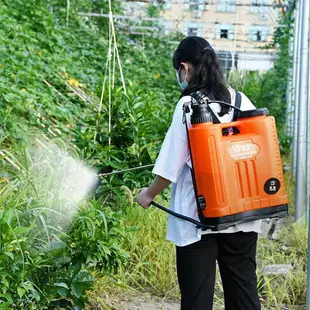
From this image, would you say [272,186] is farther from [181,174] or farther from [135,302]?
[135,302]

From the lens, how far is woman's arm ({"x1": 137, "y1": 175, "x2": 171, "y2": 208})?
3248 mm

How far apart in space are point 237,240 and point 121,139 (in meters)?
2.49

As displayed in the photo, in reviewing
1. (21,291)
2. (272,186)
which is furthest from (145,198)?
(21,291)

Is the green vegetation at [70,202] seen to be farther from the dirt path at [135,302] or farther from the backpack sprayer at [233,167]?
the backpack sprayer at [233,167]

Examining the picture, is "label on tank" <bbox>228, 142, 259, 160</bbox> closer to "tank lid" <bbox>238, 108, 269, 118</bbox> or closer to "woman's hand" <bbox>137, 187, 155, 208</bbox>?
"tank lid" <bbox>238, 108, 269, 118</bbox>

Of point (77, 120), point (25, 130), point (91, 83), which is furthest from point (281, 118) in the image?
point (25, 130)

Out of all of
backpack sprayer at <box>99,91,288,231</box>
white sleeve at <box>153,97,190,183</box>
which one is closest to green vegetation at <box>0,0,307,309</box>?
white sleeve at <box>153,97,190,183</box>

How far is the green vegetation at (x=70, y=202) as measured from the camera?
3590mm

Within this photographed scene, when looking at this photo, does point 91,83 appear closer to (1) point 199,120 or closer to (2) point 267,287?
Result: (2) point 267,287

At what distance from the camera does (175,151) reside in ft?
10.4

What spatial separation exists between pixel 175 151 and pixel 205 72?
0.39 m

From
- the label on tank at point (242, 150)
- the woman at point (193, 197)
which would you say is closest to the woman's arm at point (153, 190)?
the woman at point (193, 197)

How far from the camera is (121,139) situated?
566 cm

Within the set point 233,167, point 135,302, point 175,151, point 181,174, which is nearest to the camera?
point 233,167
